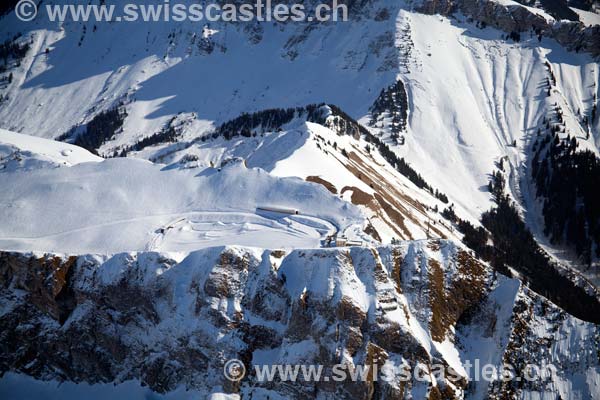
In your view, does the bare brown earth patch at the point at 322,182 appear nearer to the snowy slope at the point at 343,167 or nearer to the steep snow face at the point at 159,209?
the snowy slope at the point at 343,167

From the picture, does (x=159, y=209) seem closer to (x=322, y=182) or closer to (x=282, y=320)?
(x=322, y=182)

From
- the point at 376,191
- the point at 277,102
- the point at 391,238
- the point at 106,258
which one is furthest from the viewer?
the point at 277,102

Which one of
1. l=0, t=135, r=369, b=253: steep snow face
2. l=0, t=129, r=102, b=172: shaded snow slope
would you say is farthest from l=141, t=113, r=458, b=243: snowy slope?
l=0, t=129, r=102, b=172: shaded snow slope

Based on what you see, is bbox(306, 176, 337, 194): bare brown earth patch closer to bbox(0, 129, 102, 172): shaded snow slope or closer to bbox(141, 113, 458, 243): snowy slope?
bbox(141, 113, 458, 243): snowy slope

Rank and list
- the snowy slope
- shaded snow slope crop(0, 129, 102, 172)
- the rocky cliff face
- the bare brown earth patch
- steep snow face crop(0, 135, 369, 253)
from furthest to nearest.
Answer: the snowy slope < the bare brown earth patch < shaded snow slope crop(0, 129, 102, 172) < steep snow face crop(0, 135, 369, 253) < the rocky cliff face

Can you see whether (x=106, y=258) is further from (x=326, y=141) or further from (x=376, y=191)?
(x=326, y=141)

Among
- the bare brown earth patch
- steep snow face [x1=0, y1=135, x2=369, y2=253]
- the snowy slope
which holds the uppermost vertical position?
steep snow face [x1=0, y1=135, x2=369, y2=253]

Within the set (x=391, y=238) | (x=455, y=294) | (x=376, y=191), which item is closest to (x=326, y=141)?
(x=376, y=191)
